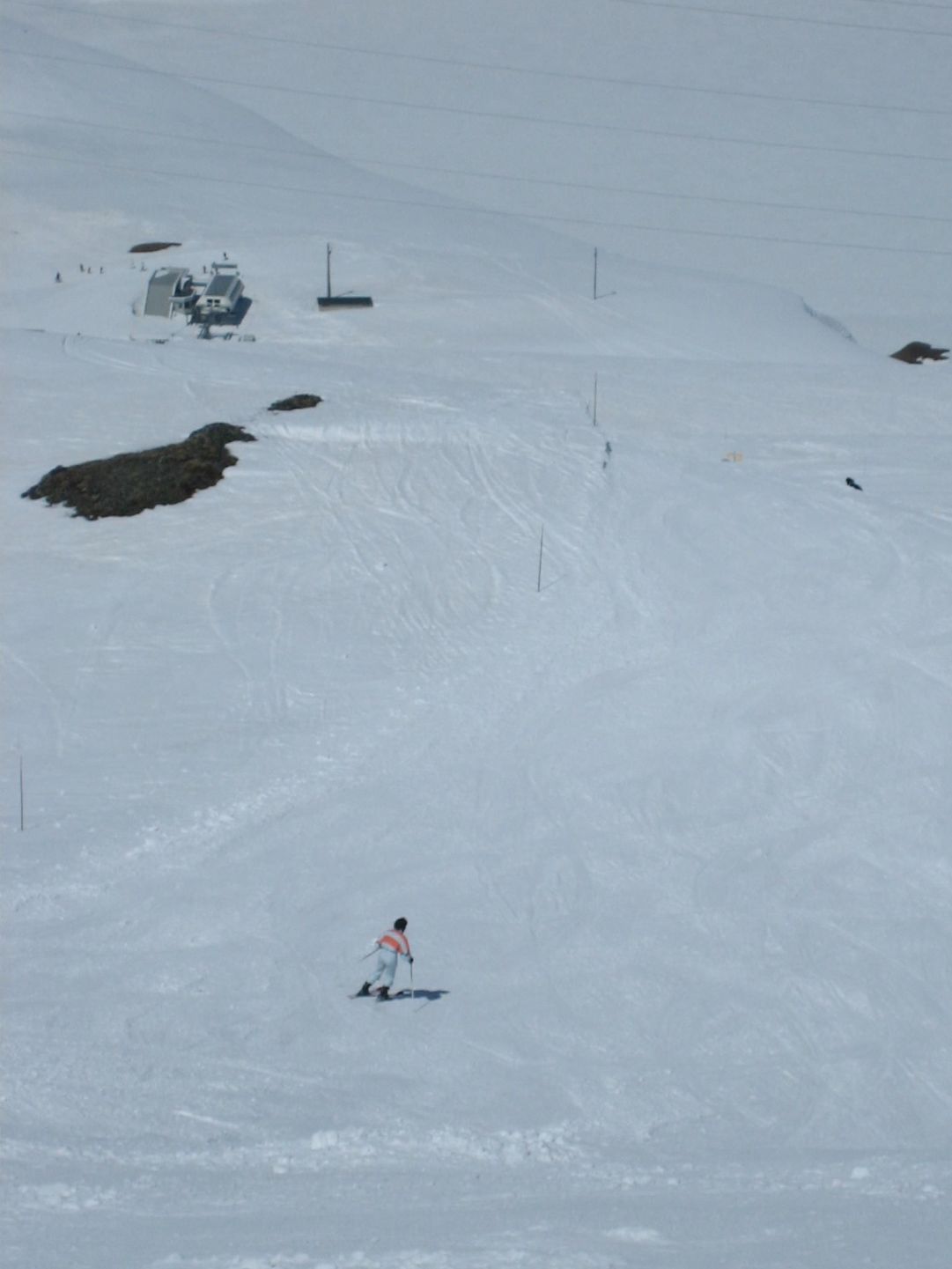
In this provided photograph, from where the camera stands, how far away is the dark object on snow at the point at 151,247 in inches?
1860

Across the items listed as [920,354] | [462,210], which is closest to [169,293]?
[462,210]

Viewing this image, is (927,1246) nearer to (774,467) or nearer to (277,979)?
(277,979)

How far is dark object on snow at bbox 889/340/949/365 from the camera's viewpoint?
144 ft

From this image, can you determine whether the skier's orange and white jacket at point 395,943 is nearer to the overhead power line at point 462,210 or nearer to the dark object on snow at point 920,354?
→ the dark object on snow at point 920,354

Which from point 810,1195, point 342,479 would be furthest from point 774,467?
point 810,1195

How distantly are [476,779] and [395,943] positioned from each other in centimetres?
530

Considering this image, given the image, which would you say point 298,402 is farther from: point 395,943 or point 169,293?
point 395,943

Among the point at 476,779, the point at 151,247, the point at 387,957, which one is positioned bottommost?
the point at 476,779

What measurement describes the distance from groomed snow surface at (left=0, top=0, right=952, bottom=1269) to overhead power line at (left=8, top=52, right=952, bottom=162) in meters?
20.1

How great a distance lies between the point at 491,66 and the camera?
70625 millimetres

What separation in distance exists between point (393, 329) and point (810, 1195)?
32677 mm

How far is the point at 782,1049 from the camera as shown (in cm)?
1312

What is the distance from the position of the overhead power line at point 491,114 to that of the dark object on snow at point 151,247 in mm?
22645

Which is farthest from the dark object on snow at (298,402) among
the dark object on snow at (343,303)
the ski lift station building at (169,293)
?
the dark object on snow at (343,303)
